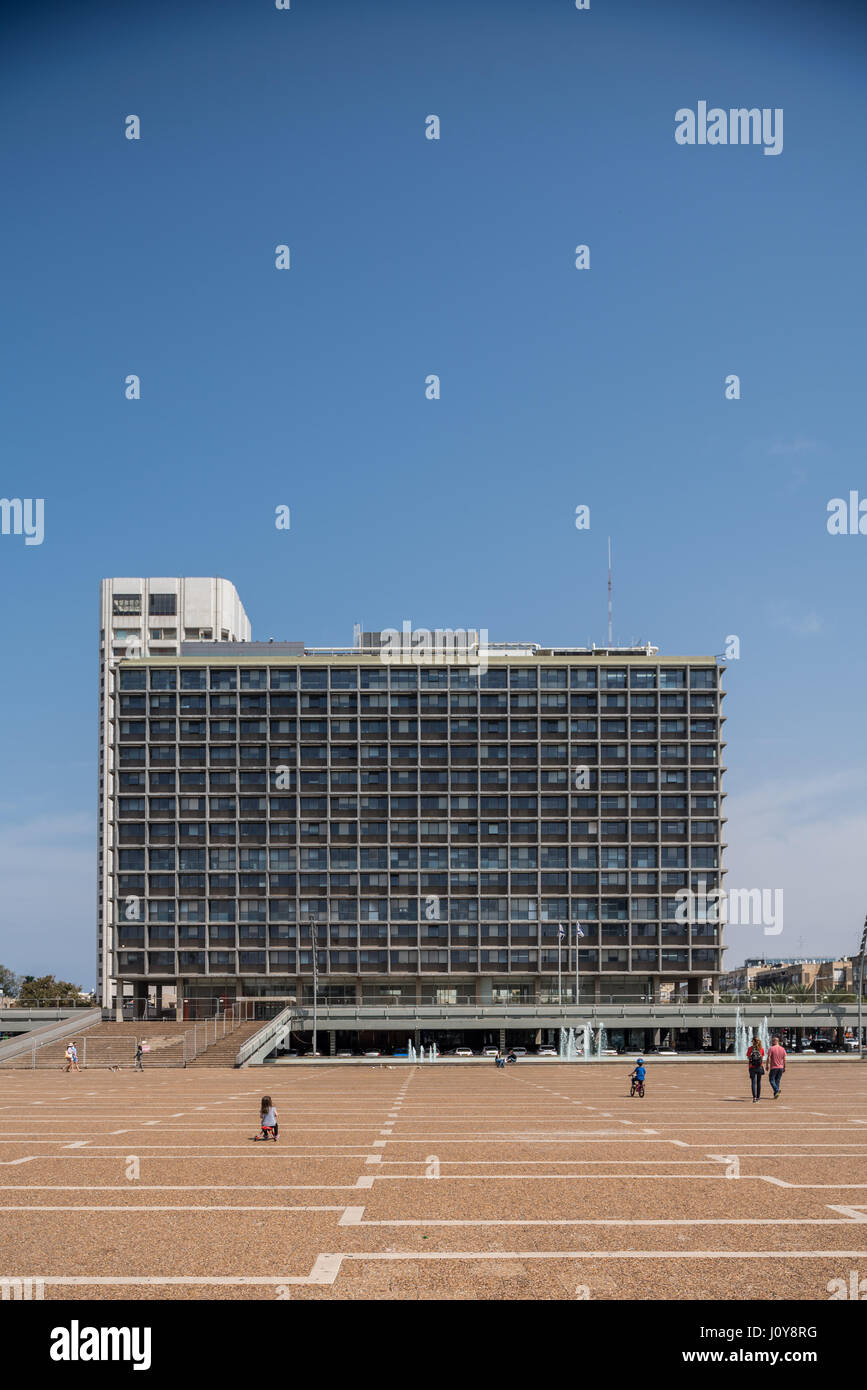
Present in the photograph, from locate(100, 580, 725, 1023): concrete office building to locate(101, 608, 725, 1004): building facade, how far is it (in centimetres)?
19

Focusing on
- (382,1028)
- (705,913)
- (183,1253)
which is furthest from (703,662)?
(183,1253)

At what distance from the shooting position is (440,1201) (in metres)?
19.1

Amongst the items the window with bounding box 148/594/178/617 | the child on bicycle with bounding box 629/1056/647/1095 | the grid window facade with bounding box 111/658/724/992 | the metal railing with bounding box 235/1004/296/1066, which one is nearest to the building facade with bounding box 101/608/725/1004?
the grid window facade with bounding box 111/658/724/992

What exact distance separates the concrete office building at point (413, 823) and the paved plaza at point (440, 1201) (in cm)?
7988

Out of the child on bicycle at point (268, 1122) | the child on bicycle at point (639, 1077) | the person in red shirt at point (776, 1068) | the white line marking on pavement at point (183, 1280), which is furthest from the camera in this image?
the person in red shirt at point (776, 1068)

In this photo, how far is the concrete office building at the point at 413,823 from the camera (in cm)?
11919

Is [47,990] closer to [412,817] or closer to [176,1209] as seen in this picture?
[412,817]

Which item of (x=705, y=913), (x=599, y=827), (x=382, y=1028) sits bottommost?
(x=382, y=1028)

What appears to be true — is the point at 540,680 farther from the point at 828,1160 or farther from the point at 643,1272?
the point at 643,1272

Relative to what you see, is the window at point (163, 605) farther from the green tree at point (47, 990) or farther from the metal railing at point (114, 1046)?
the metal railing at point (114, 1046)

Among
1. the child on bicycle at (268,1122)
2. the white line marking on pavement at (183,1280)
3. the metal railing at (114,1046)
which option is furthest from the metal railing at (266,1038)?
the white line marking on pavement at (183,1280)

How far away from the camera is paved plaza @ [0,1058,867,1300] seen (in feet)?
45.4
